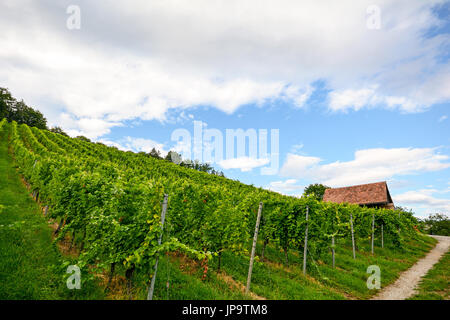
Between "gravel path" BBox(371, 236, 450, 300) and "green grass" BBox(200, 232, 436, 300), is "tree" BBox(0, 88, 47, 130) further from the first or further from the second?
"gravel path" BBox(371, 236, 450, 300)

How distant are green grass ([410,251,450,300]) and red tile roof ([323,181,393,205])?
2244 cm

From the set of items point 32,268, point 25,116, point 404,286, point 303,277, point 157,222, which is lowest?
point 404,286

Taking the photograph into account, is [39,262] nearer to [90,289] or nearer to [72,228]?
[72,228]

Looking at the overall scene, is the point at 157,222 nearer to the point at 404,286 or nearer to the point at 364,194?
the point at 404,286

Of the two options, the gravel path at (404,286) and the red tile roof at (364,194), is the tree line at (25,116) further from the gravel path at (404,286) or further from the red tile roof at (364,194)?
the gravel path at (404,286)

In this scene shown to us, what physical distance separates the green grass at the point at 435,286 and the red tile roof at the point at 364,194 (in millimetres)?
22442

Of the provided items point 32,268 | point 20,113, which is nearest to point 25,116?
point 20,113

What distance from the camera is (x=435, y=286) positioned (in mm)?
7930

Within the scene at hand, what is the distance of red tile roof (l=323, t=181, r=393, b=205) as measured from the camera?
30075 mm

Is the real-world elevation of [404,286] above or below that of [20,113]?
below

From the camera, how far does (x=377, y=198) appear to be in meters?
30.1

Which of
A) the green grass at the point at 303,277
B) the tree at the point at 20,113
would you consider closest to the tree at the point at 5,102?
the tree at the point at 20,113

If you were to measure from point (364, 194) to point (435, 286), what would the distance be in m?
28.2
